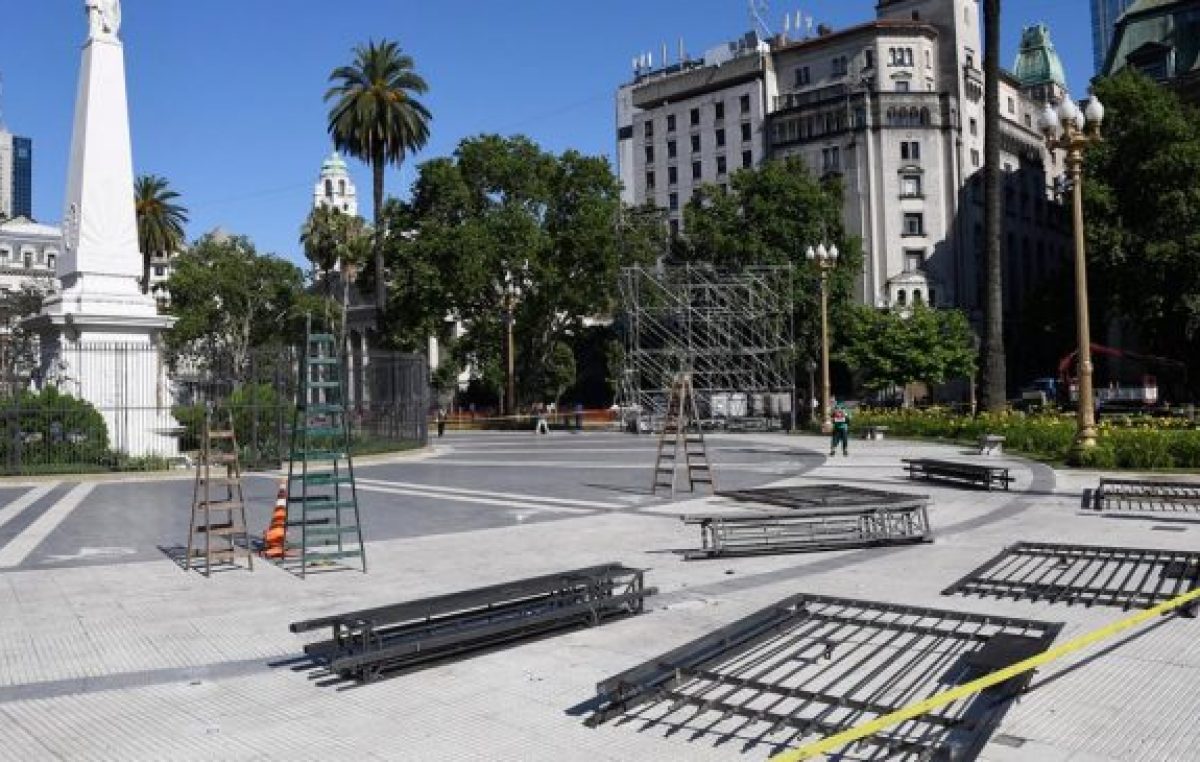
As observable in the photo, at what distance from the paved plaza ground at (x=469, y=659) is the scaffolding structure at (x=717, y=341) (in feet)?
91.8

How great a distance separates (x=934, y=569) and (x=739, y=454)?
1767 cm

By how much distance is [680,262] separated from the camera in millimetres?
54188

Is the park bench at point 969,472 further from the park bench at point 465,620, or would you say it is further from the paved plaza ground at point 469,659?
the park bench at point 465,620

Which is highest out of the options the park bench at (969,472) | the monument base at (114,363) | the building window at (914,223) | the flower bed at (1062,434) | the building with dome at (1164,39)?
the building with dome at (1164,39)

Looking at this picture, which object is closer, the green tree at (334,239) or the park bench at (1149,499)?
the park bench at (1149,499)

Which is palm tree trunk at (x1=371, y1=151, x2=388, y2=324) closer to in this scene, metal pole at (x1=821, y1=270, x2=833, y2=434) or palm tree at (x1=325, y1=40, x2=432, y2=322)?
palm tree at (x1=325, y1=40, x2=432, y2=322)

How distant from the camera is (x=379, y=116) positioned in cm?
4684

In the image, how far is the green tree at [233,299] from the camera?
57.5 meters

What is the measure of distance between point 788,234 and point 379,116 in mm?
20851

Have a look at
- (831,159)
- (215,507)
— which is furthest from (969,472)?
(831,159)

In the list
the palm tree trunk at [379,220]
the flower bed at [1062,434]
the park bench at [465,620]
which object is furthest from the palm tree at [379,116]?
the park bench at [465,620]

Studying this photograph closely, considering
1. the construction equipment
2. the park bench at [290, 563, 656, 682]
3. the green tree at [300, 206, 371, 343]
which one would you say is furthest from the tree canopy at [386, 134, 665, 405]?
the park bench at [290, 563, 656, 682]

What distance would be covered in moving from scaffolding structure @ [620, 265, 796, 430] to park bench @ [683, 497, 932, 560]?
103ft

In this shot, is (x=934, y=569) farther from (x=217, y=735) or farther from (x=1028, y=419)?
(x=1028, y=419)
